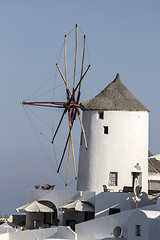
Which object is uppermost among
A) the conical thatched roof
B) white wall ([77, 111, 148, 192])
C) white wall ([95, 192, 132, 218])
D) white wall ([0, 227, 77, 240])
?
the conical thatched roof

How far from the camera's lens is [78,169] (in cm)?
5622

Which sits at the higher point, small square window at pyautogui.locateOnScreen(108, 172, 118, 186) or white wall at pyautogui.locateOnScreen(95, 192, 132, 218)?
small square window at pyautogui.locateOnScreen(108, 172, 118, 186)

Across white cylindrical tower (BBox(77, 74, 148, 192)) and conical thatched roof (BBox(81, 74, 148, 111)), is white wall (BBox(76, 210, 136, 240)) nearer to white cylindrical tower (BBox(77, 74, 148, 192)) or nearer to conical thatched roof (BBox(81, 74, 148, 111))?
white cylindrical tower (BBox(77, 74, 148, 192))

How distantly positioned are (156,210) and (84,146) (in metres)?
11.1

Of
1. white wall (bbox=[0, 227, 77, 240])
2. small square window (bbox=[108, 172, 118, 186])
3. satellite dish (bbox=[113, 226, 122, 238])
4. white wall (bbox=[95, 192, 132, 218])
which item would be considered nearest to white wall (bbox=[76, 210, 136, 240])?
satellite dish (bbox=[113, 226, 122, 238])

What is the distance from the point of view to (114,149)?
54.5 m

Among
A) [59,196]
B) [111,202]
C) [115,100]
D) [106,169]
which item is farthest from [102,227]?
[115,100]

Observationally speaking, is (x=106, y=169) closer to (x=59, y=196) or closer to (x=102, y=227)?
(x=59, y=196)

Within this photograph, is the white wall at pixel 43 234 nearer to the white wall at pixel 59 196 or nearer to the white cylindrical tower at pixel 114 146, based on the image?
the white wall at pixel 59 196

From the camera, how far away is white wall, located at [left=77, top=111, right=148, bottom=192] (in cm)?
5447

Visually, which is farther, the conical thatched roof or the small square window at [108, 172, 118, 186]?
the conical thatched roof

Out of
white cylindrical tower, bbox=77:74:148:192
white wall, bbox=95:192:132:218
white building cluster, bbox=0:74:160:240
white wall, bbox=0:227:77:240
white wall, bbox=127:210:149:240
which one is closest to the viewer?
white wall, bbox=127:210:149:240

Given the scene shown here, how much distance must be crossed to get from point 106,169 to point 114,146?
164 cm

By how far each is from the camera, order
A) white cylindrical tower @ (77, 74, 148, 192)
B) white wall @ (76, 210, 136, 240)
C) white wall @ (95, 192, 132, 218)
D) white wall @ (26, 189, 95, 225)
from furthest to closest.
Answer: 1. white cylindrical tower @ (77, 74, 148, 192)
2. white wall @ (26, 189, 95, 225)
3. white wall @ (95, 192, 132, 218)
4. white wall @ (76, 210, 136, 240)
